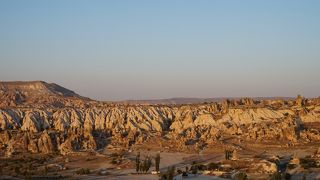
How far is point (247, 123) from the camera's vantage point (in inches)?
2111

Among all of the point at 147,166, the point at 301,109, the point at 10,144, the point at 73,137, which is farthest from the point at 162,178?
the point at 301,109

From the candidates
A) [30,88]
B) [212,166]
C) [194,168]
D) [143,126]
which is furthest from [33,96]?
[212,166]

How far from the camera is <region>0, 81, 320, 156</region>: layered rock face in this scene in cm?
4797

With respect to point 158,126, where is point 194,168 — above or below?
below

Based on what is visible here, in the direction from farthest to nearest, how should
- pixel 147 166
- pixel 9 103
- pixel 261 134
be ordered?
pixel 9 103
pixel 261 134
pixel 147 166

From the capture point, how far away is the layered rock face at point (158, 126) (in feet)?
157

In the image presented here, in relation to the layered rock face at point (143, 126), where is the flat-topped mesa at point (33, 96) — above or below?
above

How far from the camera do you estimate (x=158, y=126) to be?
55906mm

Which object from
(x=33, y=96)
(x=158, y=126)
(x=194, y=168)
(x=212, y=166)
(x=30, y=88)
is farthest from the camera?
(x=30, y=88)

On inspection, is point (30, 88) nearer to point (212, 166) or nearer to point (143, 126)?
point (143, 126)

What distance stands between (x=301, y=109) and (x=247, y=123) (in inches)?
238

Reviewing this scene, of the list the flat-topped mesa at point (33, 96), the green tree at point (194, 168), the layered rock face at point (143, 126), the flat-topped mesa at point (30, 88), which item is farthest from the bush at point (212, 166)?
the flat-topped mesa at point (30, 88)

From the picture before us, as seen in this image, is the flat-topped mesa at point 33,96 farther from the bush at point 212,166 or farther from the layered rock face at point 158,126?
the bush at point 212,166

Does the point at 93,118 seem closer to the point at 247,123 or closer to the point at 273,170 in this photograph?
the point at 247,123
